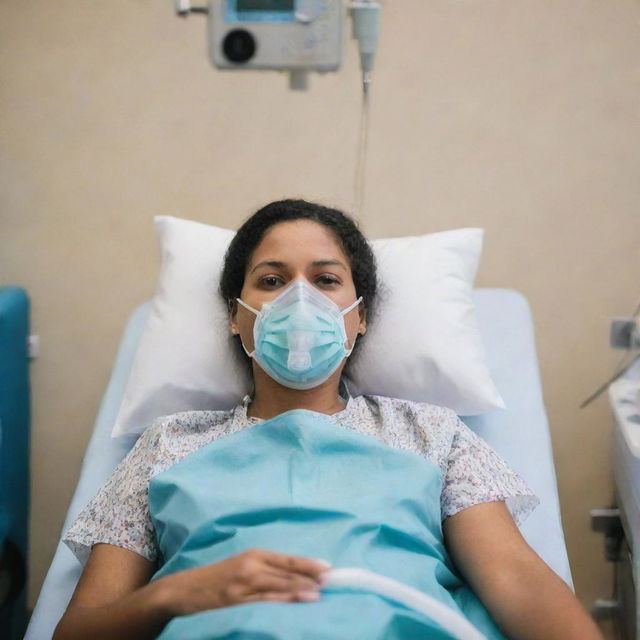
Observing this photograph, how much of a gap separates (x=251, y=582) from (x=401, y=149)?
1.42 meters

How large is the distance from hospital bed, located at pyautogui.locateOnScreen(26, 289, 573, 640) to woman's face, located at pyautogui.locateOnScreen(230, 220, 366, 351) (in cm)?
44

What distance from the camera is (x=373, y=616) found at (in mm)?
1207

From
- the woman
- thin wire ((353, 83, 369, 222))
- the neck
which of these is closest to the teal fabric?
the woman

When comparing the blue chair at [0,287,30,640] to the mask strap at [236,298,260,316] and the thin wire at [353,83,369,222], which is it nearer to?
the mask strap at [236,298,260,316]

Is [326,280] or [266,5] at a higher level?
[266,5]

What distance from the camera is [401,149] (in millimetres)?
2318

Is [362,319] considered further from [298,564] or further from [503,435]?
[298,564]

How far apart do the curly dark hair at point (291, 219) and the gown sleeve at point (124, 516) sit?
0.39m

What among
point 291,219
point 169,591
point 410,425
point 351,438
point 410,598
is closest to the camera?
point 410,598

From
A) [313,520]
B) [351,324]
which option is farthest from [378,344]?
[313,520]

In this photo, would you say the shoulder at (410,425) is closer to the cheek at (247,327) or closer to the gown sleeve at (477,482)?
the gown sleeve at (477,482)

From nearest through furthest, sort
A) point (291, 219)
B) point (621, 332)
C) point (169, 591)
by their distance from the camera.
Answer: point (169, 591) → point (291, 219) → point (621, 332)

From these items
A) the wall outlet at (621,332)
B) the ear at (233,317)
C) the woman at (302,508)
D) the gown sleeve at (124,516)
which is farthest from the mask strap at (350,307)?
the wall outlet at (621,332)

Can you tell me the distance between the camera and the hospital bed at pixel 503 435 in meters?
1.62
